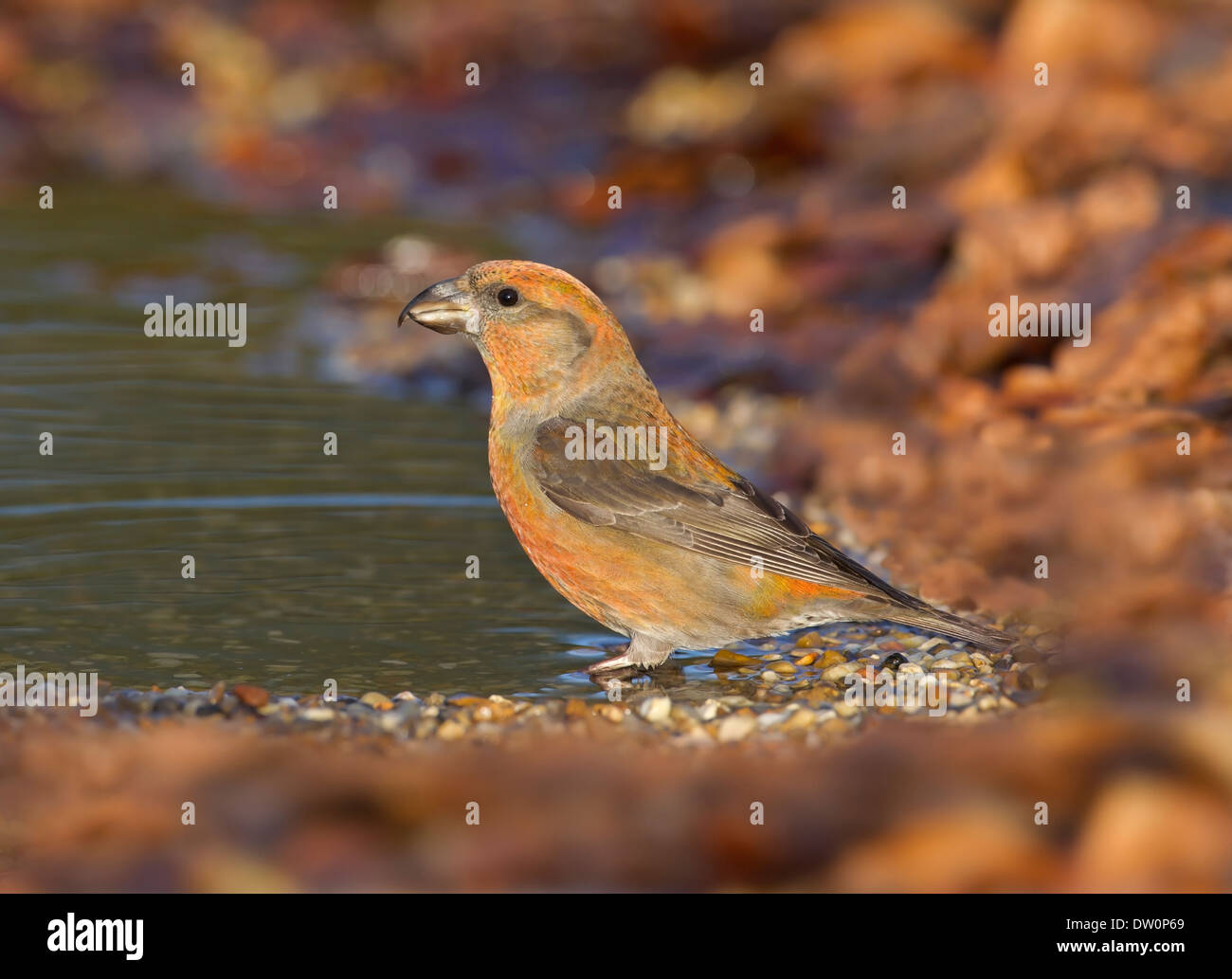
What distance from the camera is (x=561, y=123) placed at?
15.2m

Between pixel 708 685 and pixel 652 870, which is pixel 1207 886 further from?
pixel 708 685

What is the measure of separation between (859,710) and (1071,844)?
196 cm

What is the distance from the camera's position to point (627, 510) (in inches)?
193

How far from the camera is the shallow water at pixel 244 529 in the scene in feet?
16.4

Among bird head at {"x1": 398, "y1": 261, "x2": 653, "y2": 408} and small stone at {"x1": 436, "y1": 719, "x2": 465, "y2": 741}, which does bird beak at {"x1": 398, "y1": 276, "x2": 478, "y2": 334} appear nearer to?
bird head at {"x1": 398, "y1": 261, "x2": 653, "y2": 408}

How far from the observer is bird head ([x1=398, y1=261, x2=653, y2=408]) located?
5.14 meters

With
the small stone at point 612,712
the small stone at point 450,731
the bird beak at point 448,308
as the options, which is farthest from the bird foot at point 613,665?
the bird beak at point 448,308

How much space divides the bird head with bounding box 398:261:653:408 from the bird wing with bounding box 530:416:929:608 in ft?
0.72

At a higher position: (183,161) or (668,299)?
(183,161)

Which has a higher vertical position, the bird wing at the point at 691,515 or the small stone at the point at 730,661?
the bird wing at the point at 691,515

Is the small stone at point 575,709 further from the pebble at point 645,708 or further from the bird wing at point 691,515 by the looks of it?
the bird wing at point 691,515

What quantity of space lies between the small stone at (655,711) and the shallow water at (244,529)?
255mm

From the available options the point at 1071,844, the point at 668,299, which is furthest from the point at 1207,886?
the point at 668,299

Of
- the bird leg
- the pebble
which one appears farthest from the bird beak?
the pebble
